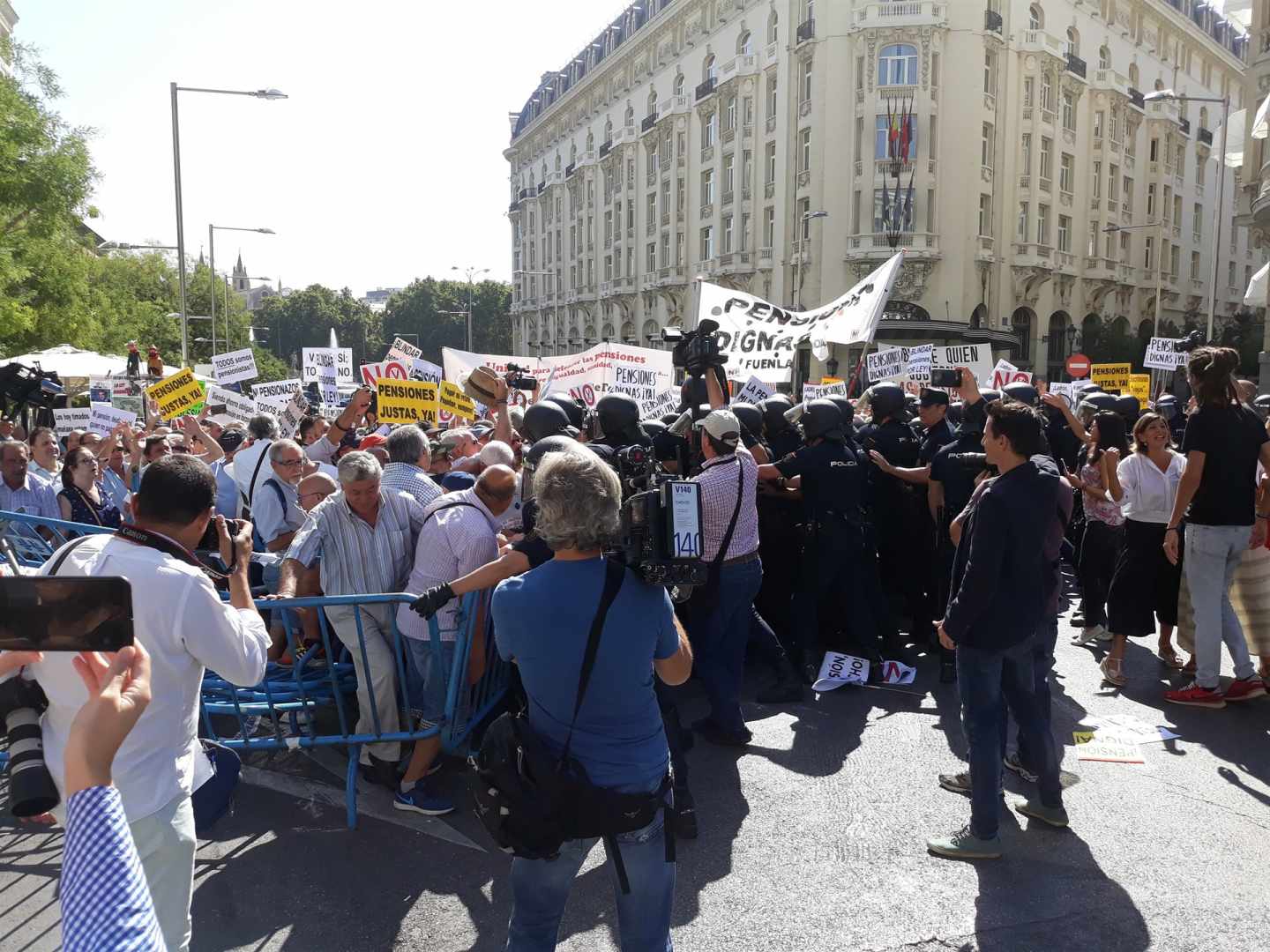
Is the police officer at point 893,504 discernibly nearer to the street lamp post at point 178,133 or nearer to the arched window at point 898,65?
the street lamp post at point 178,133

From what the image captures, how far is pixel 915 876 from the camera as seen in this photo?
156 inches

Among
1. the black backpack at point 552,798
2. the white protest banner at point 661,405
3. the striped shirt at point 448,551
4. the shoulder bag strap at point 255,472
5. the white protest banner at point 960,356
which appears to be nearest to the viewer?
the black backpack at point 552,798

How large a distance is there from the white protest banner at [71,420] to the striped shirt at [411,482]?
634cm

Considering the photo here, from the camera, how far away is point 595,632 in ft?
8.53

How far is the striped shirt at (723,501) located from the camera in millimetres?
5289

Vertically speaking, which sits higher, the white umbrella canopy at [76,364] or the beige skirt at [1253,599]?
the white umbrella canopy at [76,364]

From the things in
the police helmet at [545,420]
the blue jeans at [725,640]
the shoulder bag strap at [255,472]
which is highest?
the police helmet at [545,420]

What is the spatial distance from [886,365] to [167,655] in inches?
431

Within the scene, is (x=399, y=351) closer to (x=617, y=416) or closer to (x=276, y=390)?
(x=276, y=390)

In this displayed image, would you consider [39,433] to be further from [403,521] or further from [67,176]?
[67,176]

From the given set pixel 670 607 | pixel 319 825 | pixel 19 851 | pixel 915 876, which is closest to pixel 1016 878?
pixel 915 876

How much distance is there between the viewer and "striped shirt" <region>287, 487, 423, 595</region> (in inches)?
179

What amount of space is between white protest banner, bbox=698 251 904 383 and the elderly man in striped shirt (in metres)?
6.32

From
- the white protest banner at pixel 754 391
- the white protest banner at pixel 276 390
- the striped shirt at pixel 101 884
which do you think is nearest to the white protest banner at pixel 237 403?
the white protest banner at pixel 276 390
